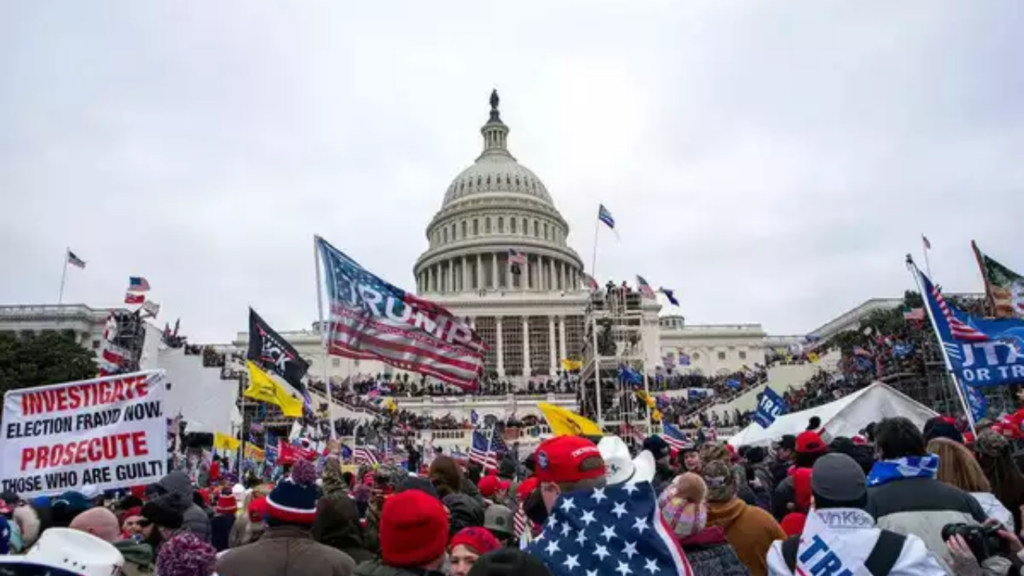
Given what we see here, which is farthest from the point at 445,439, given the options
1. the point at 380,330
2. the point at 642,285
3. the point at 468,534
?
the point at 468,534

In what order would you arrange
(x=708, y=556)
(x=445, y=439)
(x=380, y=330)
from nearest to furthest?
(x=708, y=556)
(x=380, y=330)
(x=445, y=439)

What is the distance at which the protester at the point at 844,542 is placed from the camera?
3.44 m

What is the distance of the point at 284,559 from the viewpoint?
455 centimetres

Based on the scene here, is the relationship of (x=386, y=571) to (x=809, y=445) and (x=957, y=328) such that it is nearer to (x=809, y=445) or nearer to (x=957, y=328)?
(x=809, y=445)

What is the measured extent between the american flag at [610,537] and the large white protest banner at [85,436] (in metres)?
6.17

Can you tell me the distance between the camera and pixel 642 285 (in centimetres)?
5266

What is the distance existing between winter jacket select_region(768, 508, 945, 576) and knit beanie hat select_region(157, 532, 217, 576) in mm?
2640

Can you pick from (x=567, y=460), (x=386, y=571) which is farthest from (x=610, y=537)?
(x=386, y=571)

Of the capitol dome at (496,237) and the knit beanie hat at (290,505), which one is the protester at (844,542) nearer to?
the knit beanie hat at (290,505)

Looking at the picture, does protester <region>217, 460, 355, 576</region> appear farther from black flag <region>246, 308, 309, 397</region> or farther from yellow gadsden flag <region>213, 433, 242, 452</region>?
yellow gadsden flag <region>213, 433, 242, 452</region>

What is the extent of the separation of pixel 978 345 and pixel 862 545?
36.6 feet

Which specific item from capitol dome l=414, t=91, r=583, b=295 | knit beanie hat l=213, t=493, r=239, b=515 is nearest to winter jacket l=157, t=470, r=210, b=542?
knit beanie hat l=213, t=493, r=239, b=515

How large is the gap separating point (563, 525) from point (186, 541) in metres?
1.74

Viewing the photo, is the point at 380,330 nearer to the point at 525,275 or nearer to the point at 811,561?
the point at 811,561
